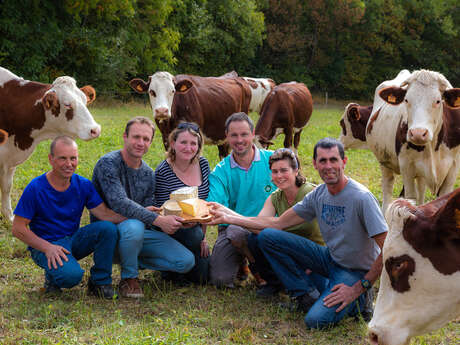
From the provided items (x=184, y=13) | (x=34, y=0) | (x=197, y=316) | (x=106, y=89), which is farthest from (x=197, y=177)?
(x=184, y=13)

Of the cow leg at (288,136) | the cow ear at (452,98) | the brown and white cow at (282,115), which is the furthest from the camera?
the cow leg at (288,136)

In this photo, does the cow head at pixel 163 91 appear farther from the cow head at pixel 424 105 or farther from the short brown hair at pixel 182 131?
the cow head at pixel 424 105

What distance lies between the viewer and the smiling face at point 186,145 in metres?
4.30

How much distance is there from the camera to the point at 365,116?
7793mm

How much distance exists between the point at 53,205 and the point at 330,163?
2204 millimetres

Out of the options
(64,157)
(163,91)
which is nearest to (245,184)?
(64,157)

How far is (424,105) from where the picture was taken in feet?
16.6

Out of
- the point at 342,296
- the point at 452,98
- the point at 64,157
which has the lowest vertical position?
the point at 342,296

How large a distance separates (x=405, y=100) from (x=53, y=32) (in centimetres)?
1932

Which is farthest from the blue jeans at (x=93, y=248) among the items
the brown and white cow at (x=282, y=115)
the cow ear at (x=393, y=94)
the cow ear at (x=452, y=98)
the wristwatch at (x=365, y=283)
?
the brown and white cow at (x=282, y=115)

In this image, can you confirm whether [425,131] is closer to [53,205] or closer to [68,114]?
[53,205]

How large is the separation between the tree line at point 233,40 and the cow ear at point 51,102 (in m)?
15.9

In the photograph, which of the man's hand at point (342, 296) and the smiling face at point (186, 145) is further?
the smiling face at point (186, 145)

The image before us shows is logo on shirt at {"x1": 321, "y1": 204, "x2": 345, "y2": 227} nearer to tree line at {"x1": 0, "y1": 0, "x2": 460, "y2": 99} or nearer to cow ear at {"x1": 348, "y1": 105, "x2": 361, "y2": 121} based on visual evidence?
cow ear at {"x1": 348, "y1": 105, "x2": 361, "y2": 121}
